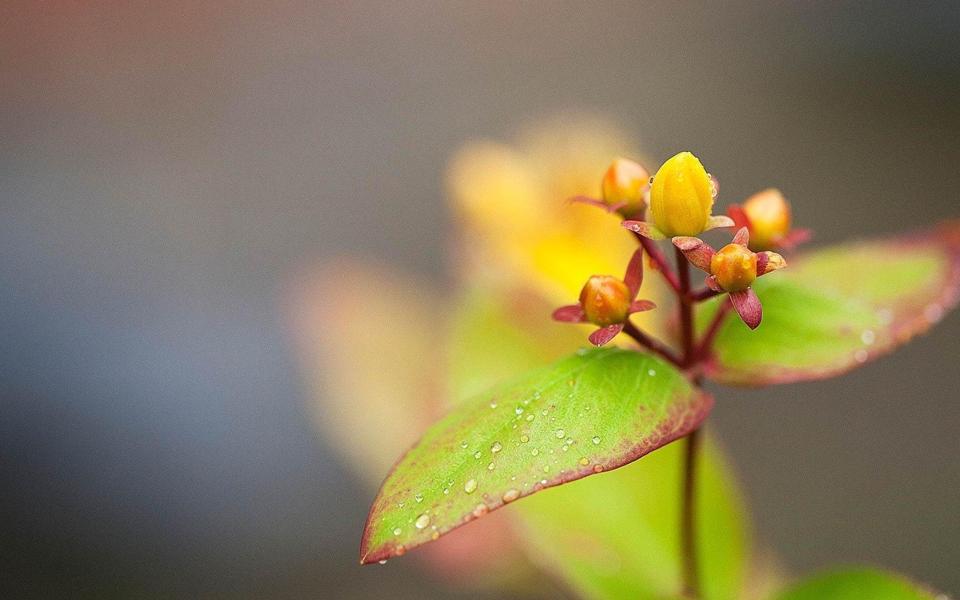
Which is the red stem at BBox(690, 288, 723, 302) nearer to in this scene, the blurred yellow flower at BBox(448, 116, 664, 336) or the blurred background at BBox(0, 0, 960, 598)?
the blurred yellow flower at BBox(448, 116, 664, 336)

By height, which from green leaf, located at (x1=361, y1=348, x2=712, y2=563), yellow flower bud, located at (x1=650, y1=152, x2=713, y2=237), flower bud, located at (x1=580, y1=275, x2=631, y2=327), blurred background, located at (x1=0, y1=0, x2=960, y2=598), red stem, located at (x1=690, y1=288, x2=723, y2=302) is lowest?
blurred background, located at (x1=0, y1=0, x2=960, y2=598)

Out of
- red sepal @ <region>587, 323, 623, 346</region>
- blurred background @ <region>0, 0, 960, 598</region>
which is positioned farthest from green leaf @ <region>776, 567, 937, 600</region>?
blurred background @ <region>0, 0, 960, 598</region>

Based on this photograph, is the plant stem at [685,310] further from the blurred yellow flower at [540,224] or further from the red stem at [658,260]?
the blurred yellow flower at [540,224]

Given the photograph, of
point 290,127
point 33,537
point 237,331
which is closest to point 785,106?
point 290,127

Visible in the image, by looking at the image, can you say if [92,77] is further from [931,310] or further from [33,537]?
[931,310]

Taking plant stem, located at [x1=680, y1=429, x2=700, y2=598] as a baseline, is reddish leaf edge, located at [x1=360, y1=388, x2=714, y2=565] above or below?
above

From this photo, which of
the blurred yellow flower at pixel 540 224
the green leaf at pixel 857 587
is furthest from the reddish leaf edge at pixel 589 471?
the blurred yellow flower at pixel 540 224

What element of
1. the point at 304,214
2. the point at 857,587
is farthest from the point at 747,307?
the point at 304,214

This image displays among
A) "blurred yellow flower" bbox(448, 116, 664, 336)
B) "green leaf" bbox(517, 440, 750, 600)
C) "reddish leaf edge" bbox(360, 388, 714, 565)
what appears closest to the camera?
"reddish leaf edge" bbox(360, 388, 714, 565)
